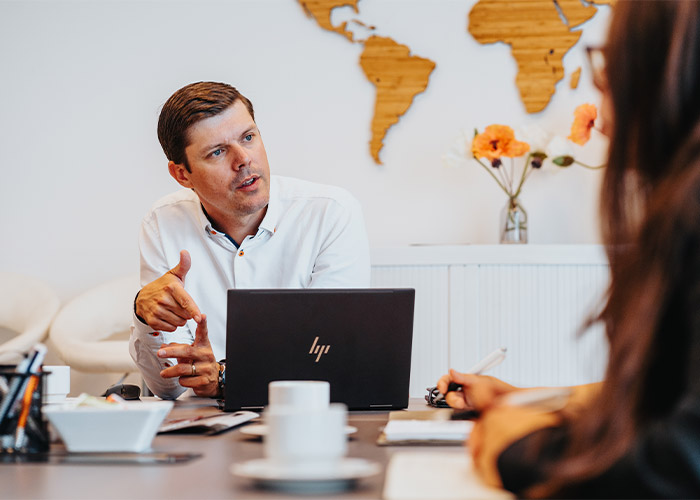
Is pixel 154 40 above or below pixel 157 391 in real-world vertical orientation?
above

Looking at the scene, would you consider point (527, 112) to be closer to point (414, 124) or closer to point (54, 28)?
point (414, 124)

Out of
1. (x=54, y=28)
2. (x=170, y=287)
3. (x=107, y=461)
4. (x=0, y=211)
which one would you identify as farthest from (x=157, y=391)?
(x=54, y=28)

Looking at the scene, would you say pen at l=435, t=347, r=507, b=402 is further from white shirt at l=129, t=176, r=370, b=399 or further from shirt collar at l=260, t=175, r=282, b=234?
shirt collar at l=260, t=175, r=282, b=234

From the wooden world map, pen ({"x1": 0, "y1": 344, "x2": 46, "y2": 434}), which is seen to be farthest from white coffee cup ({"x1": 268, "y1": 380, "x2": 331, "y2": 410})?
the wooden world map

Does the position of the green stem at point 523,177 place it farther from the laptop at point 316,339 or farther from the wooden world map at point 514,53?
the laptop at point 316,339

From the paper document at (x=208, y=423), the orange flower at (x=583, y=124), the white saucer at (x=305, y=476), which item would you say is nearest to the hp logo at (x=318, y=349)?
the paper document at (x=208, y=423)

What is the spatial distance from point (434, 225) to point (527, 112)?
59 cm

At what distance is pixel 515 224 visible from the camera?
3.06 meters

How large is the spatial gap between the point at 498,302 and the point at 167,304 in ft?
4.97

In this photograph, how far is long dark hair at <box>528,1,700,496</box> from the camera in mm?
633

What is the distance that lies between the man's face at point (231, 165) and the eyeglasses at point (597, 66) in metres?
1.43

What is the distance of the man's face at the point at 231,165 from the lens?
216cm

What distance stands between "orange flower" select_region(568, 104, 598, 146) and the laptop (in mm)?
1796

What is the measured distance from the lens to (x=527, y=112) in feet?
10.7
